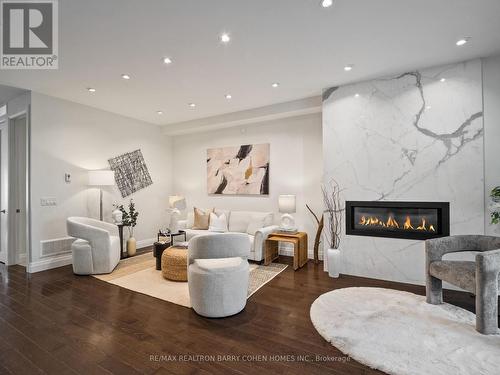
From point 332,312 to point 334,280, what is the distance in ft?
3.55

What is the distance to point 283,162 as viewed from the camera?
16.8ft

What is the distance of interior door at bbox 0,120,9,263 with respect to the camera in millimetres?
4492

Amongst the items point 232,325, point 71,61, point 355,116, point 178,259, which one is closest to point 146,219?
point 178,259

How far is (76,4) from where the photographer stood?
214 centimetres

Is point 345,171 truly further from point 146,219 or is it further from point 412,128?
point 146,219

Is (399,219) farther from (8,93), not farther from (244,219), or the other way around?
(8,93)

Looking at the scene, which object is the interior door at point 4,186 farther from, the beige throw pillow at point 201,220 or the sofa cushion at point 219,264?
the sofa cushion at point 219,264

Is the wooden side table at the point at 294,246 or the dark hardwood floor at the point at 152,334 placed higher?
the wooden side table at the point at 294,246

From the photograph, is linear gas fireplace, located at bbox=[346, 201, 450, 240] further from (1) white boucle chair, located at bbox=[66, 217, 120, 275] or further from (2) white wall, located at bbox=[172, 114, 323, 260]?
(1) white boucle chair, located at bbox=[66, 217, 120, 275]

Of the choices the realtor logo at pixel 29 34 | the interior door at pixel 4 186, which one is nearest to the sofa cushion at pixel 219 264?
the realtor logo at pixel 29 34

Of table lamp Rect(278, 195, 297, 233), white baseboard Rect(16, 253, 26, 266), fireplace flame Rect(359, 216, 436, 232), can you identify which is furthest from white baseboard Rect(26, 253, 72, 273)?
fireplace flame Rect(359, 216, 436, 232)

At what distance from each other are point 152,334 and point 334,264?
2.66 metres

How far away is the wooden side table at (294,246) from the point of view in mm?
4116

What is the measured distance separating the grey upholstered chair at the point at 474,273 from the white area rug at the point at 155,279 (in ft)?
6.76
